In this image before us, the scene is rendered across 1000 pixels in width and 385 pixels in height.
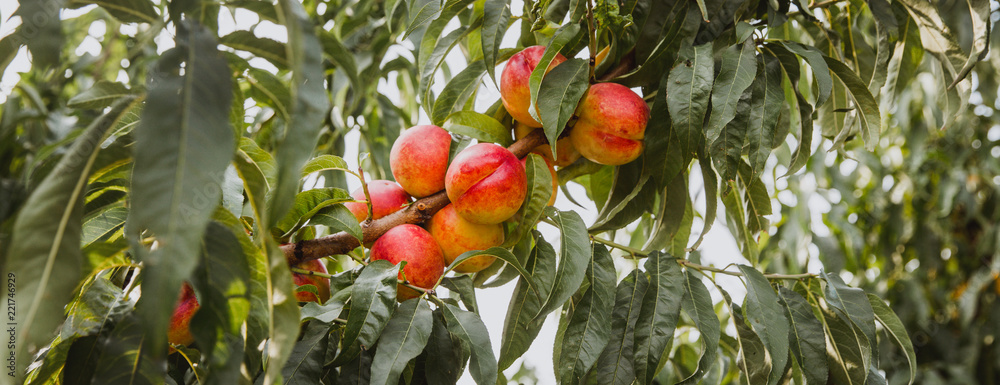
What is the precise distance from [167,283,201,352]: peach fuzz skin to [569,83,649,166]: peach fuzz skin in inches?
21.2

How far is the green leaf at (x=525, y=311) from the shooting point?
0.81 m

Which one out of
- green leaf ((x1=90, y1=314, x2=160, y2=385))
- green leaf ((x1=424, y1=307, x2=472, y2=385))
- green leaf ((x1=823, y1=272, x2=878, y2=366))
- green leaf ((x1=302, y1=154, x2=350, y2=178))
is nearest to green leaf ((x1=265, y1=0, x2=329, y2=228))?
green leaf ((x1=90, y1=314, x2=160, y2=385))

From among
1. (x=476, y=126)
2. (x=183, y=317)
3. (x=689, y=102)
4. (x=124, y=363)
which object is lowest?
(x=183, y=317)

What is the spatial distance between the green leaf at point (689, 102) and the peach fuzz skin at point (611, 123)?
0.23 feet

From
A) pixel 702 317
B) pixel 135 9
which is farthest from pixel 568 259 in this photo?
pixel 135 9

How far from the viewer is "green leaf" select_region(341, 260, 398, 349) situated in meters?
0.67

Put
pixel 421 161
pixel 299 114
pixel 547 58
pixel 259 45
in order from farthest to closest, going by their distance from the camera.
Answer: pixel 421 161, pixel 547 58, pixel 259 45, pixel 299 114

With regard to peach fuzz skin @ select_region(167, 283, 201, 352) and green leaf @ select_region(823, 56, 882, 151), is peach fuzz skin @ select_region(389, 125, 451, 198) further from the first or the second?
green leaf @ select_region(823, 56, 882, 151)

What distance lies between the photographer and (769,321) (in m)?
0.76

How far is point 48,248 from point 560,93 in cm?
56

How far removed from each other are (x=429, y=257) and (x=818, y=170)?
6.12 ft

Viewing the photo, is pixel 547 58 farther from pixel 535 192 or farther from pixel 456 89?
pixel 456 89

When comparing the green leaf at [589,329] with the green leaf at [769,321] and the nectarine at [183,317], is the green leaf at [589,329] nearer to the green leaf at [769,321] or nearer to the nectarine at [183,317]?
the green leaf at [769,321]

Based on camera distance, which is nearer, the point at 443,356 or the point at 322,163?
the point at 443,356
